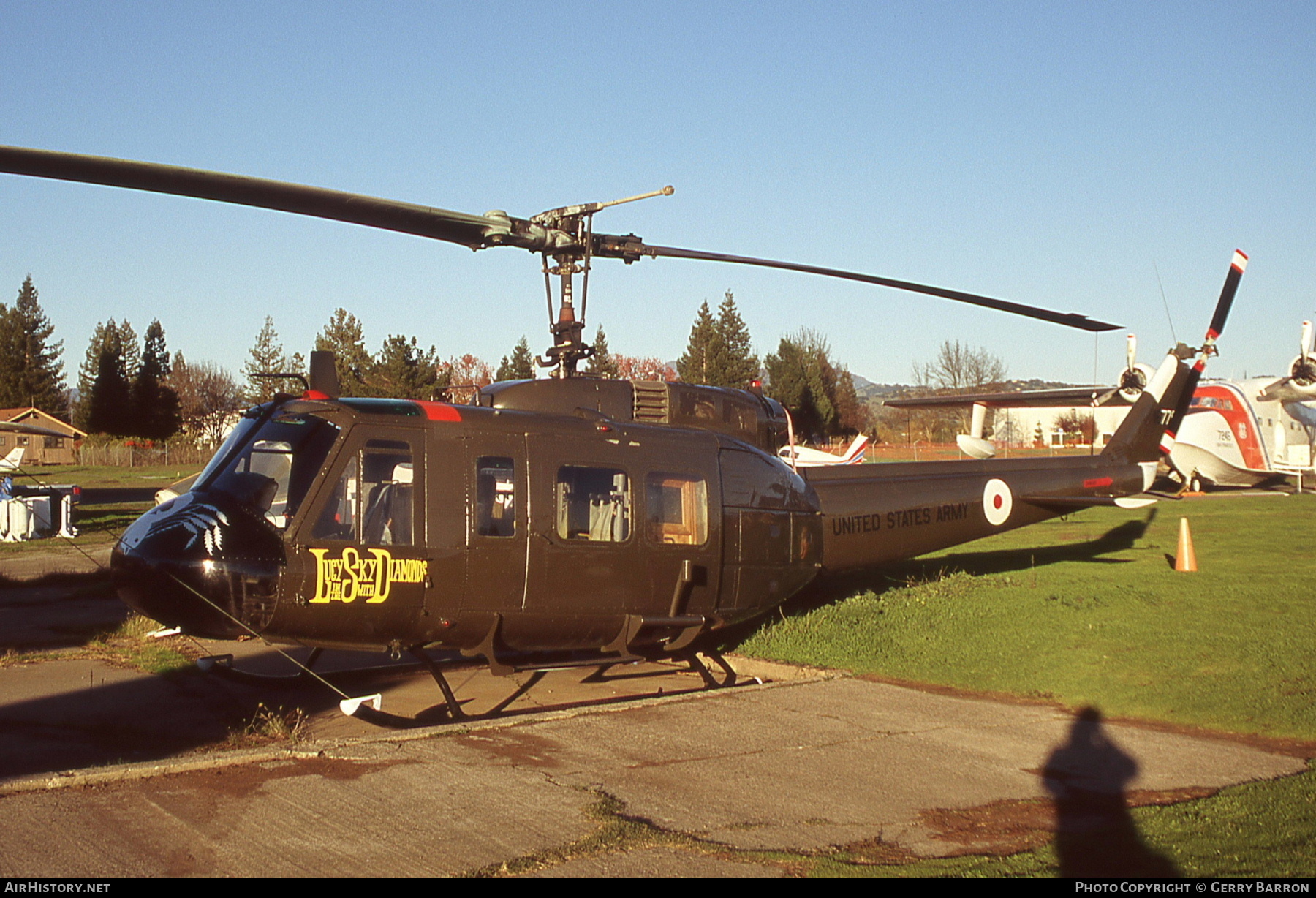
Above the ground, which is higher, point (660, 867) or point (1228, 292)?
point (1228, 292)

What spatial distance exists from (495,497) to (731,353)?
183 ft

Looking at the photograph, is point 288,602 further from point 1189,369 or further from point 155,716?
point 1189,369

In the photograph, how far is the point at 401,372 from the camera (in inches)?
1576

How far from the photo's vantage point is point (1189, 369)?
15734mm

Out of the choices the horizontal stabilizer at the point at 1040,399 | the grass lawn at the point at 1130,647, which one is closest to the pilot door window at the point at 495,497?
the grass lawn at the point at 1130,647

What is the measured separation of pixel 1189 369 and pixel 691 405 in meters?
10.0

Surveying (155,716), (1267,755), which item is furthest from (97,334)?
(1267,755)

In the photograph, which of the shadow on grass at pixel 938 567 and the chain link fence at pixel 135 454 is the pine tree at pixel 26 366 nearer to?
the chain link fence at pixel 135 454

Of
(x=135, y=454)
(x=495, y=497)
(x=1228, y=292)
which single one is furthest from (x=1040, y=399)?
(x=135, y=454)

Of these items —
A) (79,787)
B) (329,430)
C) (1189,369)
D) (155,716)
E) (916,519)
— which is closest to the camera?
(79,787)

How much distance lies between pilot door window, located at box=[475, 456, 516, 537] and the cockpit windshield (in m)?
1.17

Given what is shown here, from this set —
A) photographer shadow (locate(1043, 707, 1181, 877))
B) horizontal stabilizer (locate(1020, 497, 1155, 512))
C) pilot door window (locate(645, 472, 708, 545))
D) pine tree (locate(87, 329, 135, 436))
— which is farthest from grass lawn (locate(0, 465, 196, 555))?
horizontal stabilizer (locate(1020, 497, 1155, 512))

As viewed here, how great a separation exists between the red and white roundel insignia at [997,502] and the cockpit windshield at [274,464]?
8530 mm

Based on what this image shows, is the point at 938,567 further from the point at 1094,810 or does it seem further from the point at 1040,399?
the point at 1040,399
